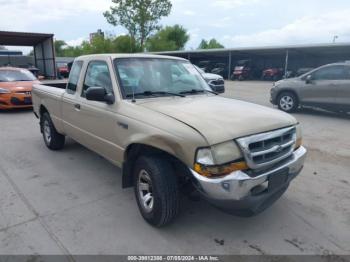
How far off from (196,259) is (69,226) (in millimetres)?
1413

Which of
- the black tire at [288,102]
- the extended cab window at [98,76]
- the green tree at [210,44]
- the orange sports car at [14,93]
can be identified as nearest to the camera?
the extended cab window at [98,76]

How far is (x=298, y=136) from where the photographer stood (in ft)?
10.8

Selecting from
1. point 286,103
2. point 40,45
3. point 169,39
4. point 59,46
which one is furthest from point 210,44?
point 286,103

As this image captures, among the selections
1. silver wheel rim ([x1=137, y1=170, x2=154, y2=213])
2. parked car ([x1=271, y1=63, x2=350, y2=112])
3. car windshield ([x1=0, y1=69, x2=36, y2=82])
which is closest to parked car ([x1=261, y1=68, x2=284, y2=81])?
parked car ([x1=271, y1=63, x2=350, y2=112])

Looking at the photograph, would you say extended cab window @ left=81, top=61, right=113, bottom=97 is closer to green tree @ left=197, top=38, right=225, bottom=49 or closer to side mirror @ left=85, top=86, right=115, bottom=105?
side mirror @ left=85, top=86, right=115, bottom=105

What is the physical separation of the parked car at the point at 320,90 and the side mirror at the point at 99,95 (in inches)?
301

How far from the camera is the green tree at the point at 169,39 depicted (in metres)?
48.6

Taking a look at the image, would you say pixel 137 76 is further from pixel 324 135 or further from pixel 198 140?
pixel 324 135

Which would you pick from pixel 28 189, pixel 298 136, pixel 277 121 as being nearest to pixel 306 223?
pixel 298 136

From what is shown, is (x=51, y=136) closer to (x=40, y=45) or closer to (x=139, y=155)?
(x=139, y=155)

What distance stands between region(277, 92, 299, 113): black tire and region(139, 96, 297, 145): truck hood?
6.98 metres

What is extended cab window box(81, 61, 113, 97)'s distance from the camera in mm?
3668

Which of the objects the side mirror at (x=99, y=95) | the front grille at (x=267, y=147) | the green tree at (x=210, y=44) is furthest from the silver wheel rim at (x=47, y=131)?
the green tree at (x=210, y=44)

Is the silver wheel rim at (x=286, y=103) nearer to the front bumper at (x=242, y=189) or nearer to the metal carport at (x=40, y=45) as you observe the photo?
the front bumper at (x=242, y=189)
